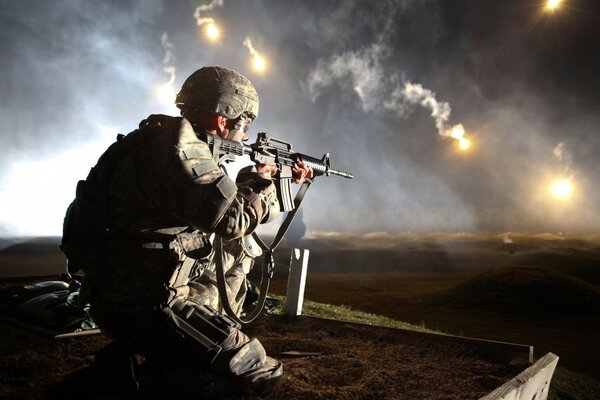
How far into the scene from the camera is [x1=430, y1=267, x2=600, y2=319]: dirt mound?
1485 centimetres

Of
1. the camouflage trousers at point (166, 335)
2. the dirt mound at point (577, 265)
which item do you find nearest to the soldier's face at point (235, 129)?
the camouflage trousers at point (166, 335)

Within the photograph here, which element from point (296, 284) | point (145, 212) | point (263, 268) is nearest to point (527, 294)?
point (296, 284)

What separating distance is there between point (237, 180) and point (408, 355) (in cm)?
315

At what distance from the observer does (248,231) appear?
3127 millimetres

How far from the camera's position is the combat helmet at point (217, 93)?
361 centimetres

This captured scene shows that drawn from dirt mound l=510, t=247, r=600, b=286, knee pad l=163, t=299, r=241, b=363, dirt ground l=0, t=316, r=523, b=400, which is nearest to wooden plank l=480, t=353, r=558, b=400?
dirt ground l=0, t=316, r=523, b=400

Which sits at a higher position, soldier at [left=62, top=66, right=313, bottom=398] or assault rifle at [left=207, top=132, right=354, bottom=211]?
assault rifle at [left=207, top=132, right=354, bottom=211]

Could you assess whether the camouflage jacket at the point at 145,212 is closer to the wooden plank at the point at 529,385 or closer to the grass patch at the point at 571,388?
the wooden plank at the point at 529,385

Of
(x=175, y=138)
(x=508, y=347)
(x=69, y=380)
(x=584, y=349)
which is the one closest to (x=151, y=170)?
(x=175, y=138)

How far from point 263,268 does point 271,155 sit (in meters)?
1.43

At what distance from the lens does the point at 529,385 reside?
3.26 m

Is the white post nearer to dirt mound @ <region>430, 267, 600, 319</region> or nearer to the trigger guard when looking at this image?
the trigger guard

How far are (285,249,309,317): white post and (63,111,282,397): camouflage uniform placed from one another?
329 centimetres

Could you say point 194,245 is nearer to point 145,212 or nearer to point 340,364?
point 145,212
